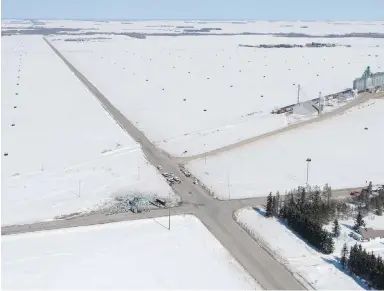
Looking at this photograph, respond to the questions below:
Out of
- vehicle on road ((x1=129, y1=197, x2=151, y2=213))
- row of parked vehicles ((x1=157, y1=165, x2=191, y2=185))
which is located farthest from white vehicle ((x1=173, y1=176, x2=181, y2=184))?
vehicle on road ((x1=129, y1=197, x2=151, y2=213))

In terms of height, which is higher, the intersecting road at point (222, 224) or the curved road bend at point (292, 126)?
the curved road bend at point (292, 126)

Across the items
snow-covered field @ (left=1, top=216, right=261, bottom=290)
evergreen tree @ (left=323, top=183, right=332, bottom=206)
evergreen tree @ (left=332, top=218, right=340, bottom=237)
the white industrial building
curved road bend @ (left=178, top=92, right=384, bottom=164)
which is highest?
the white industrial building

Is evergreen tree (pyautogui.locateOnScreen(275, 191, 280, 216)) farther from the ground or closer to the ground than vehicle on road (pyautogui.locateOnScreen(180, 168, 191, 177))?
closer to the ground

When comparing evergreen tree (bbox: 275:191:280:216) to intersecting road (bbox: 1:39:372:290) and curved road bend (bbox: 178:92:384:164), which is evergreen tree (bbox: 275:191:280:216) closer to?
intersecting road (bbox: 1:39:372:290)

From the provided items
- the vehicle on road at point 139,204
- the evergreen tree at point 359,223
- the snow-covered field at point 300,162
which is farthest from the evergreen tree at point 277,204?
the vehicle on road at point 139,204

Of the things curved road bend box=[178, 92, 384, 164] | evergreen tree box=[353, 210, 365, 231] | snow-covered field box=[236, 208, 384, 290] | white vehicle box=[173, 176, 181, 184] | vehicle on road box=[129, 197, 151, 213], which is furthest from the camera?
curved road bend box=[178, 92, 384, 164]

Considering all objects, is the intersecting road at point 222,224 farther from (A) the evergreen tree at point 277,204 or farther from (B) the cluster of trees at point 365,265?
(B) the cluster of trees at point 365,265

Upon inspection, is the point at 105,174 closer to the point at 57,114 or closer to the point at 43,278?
the point at 43,278

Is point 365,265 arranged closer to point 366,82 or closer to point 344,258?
point 344,258
